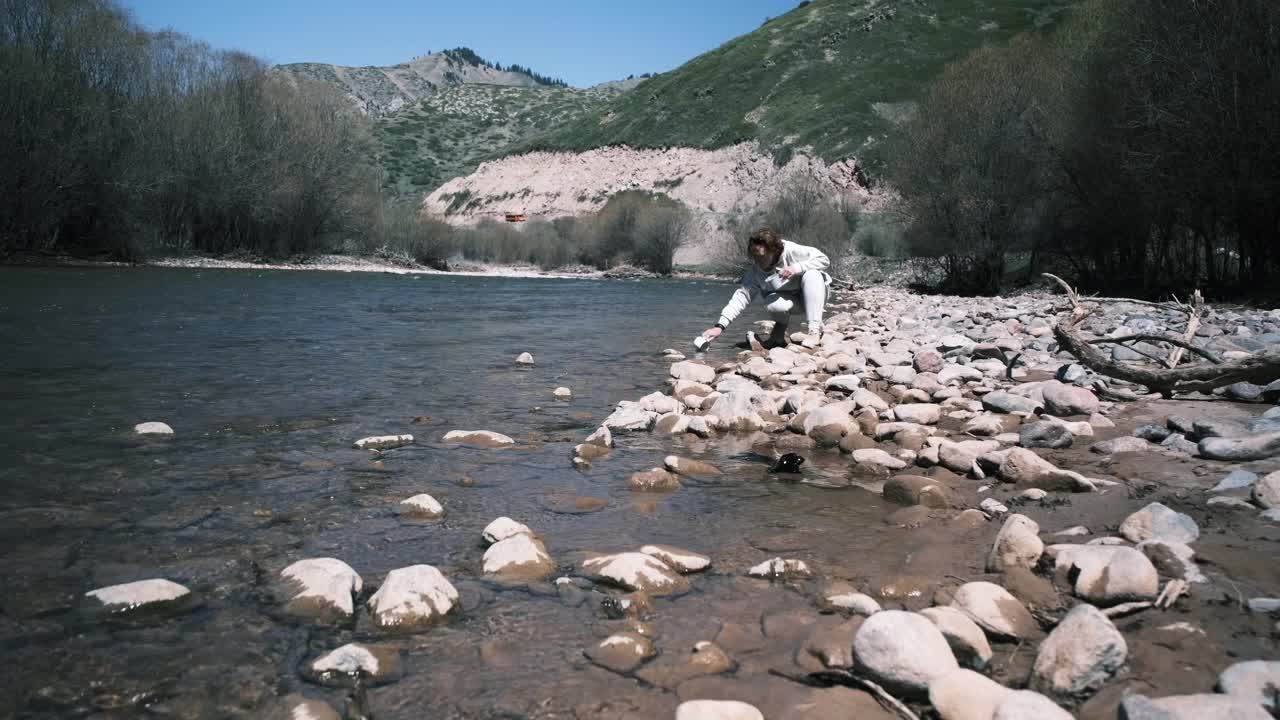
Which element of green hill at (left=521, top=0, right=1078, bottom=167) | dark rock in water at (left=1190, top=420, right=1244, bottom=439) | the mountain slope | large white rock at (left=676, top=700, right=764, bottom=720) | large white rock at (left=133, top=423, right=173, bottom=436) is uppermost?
the mountain slope

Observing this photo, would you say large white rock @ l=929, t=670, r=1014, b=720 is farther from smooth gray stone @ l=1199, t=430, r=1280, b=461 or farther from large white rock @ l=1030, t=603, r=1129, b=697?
smooth gray stone @ l=1199, t=430, r=1280, b=461

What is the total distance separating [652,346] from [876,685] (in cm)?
903

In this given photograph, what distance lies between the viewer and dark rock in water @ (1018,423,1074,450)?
4551 mm

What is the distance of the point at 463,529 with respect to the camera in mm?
3396

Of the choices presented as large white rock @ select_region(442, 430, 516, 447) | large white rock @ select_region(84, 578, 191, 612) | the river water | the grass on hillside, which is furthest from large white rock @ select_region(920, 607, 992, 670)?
the grass on hillside

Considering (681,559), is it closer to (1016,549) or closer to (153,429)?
(1016,549)

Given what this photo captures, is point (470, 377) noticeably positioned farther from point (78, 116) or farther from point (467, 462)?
point (78, 116)

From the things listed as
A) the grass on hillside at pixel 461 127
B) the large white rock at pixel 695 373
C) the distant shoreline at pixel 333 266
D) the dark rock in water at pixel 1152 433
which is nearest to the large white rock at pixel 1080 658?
the dark rock in water at pixel 1152 433

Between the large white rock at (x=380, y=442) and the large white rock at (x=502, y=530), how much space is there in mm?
1870

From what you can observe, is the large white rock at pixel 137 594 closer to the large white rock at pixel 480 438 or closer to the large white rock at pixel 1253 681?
the large white rock at pixel 480 438

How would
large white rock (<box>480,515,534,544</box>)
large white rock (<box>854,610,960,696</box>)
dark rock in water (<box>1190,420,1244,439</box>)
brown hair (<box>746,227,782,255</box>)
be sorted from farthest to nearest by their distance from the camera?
brown hair (<box>746,227,782,255</box>) → dark rock in water (<box>1190,420,1244,439</box>) → large white rock (<box>480,515,534,544</box>) → large white rock (<box>854,610,960,696</box>)

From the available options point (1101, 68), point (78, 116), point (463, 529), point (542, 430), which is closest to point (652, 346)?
point (542, 430)

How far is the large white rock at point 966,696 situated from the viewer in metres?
1.84

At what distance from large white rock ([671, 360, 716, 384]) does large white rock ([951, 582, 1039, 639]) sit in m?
4.66
